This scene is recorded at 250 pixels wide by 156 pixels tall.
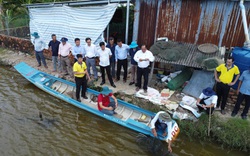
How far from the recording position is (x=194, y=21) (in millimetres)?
8320

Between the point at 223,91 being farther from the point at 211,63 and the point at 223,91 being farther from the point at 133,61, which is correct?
the point at 133,61

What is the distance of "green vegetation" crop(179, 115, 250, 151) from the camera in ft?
→ 19.4

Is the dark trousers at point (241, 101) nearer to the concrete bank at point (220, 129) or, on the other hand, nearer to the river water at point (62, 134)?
the concrete bank at point (220, 129)

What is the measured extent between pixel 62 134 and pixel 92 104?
64.1 inches

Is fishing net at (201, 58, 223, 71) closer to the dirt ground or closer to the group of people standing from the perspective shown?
the dirt ground

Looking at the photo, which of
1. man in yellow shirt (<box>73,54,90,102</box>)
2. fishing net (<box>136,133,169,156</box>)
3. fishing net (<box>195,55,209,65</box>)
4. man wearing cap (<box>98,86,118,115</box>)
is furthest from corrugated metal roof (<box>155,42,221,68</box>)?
fishing net (<box>136,133,169,156</box>)

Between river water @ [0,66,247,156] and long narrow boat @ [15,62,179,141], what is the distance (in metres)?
0.35

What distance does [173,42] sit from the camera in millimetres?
8539

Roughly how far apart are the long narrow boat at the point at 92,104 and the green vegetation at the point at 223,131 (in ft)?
2.90

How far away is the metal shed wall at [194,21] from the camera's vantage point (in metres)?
7.89

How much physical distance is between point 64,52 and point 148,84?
3.88 meters

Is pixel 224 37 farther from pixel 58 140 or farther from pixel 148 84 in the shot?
pixel 58 140

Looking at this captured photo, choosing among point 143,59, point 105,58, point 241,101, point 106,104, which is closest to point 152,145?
point 106,104

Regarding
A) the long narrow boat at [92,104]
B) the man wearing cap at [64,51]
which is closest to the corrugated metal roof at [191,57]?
the long narrow boat at [92,104]
